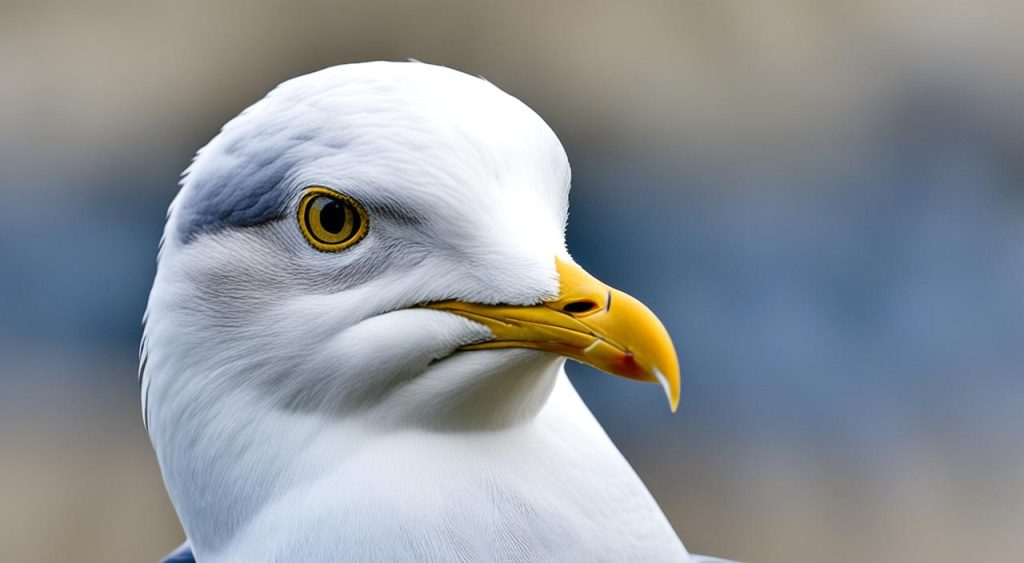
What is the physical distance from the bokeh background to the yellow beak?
A: 1.44m

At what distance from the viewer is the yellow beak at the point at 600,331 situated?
2.12 ft

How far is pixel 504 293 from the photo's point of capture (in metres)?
A: 0.67

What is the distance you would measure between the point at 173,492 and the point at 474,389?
24 cm

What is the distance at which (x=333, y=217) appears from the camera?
699mm

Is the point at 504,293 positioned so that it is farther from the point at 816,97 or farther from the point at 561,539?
the point at 816,97

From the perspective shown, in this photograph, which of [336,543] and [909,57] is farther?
[909,57]

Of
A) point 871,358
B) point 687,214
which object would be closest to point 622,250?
point 687,214

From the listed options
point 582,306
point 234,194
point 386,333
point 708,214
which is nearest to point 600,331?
point 582,306

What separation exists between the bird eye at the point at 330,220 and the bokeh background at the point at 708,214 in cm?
141

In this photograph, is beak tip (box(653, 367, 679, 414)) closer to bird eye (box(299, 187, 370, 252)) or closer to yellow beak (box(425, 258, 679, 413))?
yellow beak (box(425, 258, 679, 413))

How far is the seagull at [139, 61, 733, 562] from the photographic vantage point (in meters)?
0.68

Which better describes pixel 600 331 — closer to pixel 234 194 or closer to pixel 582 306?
pixel 582 306

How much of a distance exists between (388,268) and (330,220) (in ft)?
0.14

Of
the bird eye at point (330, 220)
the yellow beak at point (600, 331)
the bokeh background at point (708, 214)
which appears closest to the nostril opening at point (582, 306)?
the yellow beak at point (600, 331)
